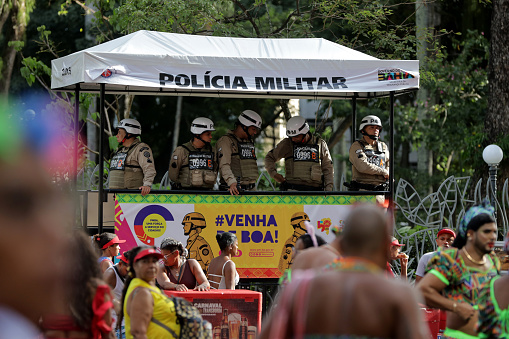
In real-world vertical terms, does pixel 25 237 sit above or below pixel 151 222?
above

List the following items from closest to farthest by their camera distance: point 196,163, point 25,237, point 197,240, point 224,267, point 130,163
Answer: point 25,237
point 224,267
point 197,240
point 196,163
point 130,163

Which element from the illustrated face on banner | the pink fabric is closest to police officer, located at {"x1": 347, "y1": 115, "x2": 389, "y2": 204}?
the illustrated face on banner

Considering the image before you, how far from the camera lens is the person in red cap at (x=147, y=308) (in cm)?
593

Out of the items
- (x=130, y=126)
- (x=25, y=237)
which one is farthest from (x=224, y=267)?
(x=25, y=237)

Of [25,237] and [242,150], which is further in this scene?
Result: [242,150]

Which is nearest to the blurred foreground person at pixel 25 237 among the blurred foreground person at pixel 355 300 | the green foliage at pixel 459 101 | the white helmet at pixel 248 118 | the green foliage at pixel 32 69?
the blurred foreground person at pixel 355 300

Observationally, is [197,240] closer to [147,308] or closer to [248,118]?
[248,118]

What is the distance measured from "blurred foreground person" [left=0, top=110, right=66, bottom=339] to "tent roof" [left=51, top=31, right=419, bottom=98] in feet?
28.3

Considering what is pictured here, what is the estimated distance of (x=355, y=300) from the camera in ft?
10.9

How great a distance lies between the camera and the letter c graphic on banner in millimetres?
10555

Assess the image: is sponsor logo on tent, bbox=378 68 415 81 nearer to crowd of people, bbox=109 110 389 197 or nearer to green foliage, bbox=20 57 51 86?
crowd of people, bbox=109 110 389 197

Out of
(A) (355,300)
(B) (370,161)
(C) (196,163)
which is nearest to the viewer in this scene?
(A) (355,300)

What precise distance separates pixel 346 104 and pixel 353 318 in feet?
63.8

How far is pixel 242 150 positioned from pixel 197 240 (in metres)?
1.68
